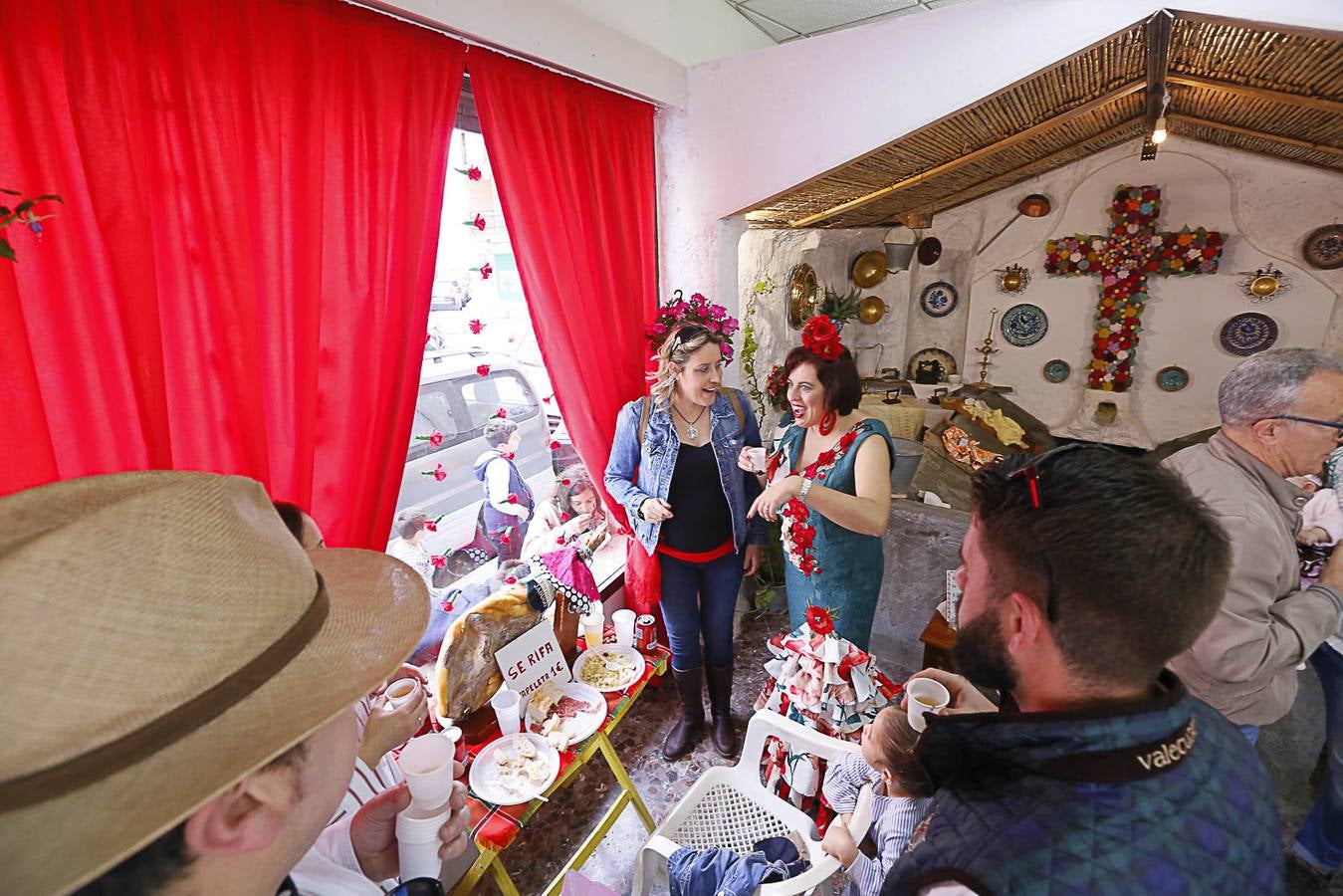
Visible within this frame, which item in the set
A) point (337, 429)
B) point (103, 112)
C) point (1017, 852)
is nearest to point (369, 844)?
point (337, 429)

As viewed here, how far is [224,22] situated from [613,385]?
179 cm

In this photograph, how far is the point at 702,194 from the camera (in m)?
3.07

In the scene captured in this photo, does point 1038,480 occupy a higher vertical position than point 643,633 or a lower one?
higher

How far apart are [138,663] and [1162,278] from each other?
7.72m

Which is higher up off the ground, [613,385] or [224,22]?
[224,22]

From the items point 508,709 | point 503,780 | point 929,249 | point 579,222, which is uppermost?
point 929,249

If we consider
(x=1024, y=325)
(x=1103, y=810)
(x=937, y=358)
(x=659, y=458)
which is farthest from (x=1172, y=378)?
(x=1103, y=810)

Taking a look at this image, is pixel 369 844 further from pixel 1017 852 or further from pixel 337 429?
pixel 1017 852

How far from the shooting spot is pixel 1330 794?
2078 millimetres

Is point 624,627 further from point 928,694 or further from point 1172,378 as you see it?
point 1172,378

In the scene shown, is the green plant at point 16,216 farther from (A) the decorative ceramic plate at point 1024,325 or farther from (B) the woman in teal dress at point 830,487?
(A) the decorative ceramic plate at point 1024,325

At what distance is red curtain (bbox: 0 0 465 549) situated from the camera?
1.16 metres

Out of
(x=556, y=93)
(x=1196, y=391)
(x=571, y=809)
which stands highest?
(x=556, y=93)

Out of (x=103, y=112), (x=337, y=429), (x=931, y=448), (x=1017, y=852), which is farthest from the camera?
(x=931, y=448)
